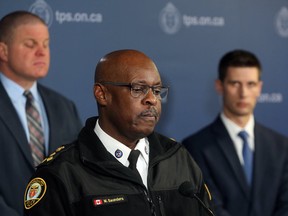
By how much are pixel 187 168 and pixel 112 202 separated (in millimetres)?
374

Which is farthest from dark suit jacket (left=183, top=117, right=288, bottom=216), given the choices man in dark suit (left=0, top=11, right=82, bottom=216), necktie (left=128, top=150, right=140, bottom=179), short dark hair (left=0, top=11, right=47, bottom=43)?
necktie (left=128, top=150, right=140, bottom=179)

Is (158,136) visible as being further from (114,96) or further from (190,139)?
(190,139)

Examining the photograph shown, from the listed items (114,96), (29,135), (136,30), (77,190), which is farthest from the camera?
(136,30)

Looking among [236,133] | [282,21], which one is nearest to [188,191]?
[236,133]

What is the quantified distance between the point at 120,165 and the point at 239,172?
5.67 feet

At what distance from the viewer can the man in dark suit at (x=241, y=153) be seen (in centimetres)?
382

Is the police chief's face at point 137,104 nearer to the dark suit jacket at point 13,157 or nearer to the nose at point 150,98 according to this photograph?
the nose at point 150,98

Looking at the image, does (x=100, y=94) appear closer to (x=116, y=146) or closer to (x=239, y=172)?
(x=116, y=146)

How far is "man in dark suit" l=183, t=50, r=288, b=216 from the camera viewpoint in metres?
3.82

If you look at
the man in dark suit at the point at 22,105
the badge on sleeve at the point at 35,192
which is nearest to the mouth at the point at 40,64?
the man in dark suit at the point at 22,105

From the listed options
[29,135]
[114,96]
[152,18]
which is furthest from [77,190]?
[152,18]

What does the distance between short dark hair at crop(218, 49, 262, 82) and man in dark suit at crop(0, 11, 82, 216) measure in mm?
1056

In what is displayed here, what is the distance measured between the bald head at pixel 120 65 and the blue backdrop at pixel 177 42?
138 centimetres

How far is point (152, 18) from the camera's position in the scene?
13.5 feet
